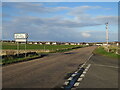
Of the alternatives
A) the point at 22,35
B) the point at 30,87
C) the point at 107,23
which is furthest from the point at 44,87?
the point at 107,23

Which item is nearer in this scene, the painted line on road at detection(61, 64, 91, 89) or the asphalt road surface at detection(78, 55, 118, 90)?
the painted line on road at detection(61, 64, 91, 89)

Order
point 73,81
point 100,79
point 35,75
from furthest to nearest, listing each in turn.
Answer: point 35,75 < point 100,79 < point 73,81

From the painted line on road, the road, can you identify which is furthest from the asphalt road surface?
the road

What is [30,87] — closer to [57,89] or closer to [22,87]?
[22,87]

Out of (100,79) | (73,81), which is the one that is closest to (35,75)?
(73,81)

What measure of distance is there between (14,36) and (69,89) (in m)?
22.8

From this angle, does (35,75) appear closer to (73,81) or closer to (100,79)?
(73,81)

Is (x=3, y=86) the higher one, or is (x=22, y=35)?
(x=22, y=35)

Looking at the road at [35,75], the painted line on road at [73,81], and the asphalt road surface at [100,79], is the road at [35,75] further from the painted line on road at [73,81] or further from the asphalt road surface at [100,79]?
the asphalt road surface at [100,79]

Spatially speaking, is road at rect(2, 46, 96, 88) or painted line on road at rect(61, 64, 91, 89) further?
road at rect(2, 46, 96, 88)

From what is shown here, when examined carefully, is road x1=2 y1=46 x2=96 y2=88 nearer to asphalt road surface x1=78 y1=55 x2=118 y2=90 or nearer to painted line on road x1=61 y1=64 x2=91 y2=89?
painted line on road x1=61 y1=64 x2=91 y2=89

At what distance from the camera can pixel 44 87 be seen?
7859 mm

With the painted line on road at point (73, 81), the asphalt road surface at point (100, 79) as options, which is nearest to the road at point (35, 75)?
the painted line on road at point (73, 81)

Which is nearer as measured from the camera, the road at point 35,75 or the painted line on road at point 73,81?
the painted line on road at point 73,81
